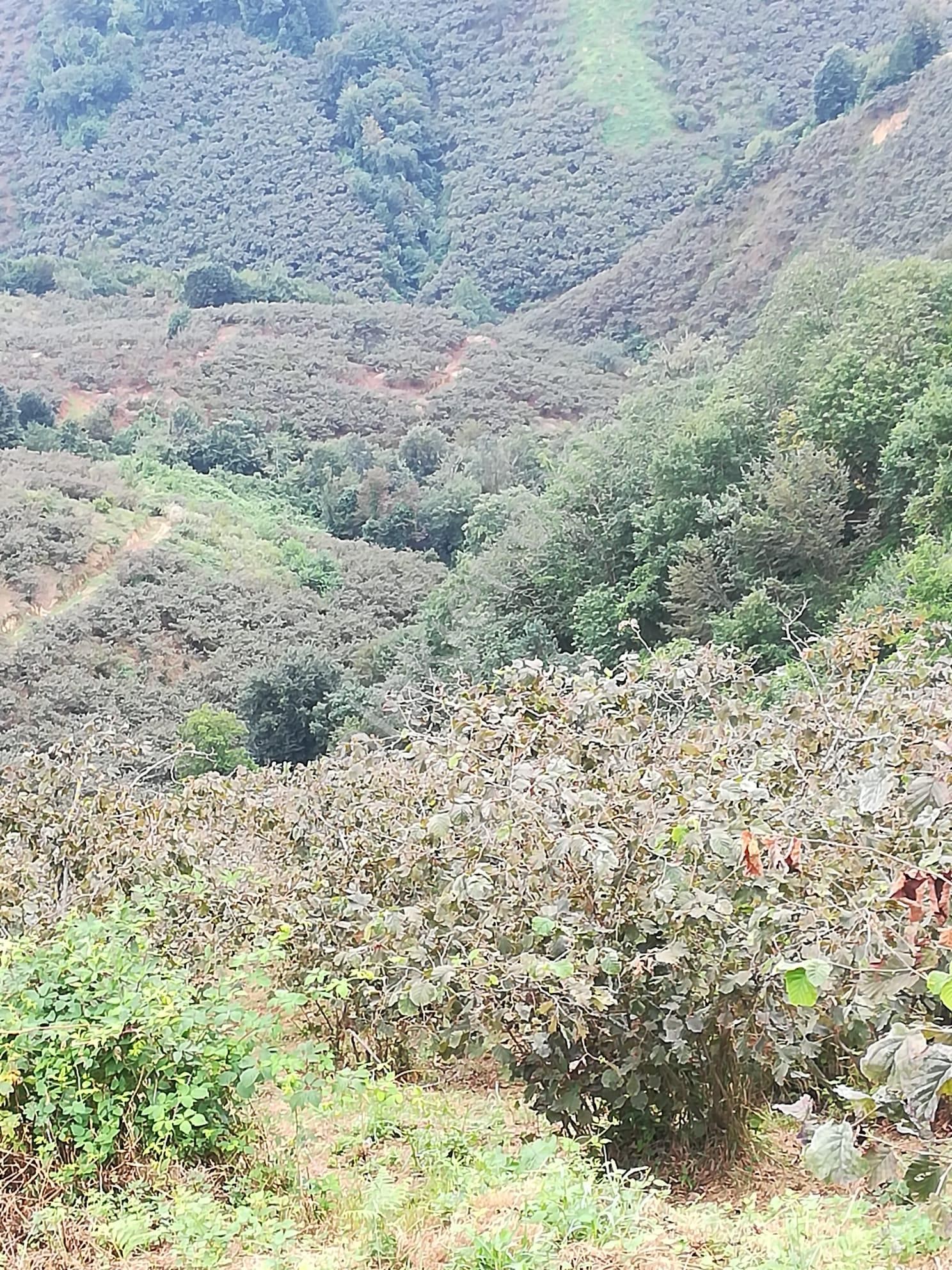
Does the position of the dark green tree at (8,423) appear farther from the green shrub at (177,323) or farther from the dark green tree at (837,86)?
the dark green tree at (837,86)

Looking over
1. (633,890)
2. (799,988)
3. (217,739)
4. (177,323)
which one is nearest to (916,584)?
(633,890)

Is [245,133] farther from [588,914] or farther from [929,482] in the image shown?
[588,914]

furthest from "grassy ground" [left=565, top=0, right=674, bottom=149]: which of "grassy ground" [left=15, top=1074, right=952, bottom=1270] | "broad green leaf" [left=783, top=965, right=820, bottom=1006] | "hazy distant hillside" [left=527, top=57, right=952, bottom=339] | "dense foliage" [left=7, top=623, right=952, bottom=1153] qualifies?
"broad green leaf" [left=783, top=965, right=820, bottom=1006]

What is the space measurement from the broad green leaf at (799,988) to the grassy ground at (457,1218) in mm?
993

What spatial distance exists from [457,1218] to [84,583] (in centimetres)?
2489

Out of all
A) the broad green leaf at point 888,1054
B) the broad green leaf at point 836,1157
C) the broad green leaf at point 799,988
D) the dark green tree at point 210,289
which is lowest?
the broad green leaf at point 836,1157

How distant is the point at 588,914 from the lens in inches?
120

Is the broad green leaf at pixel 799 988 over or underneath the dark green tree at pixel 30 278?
underneath

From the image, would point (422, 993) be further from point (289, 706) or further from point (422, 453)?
point (422, 453)

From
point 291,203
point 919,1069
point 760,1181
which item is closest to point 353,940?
point 760,1181

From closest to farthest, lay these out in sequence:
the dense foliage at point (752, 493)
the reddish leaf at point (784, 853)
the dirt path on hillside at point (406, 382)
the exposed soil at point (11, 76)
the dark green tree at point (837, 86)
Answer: the reddish leaf at point (784, 853), the dense foliage at point (752, 493), the dirt path on hillside at point (406, 382), the dark green tree at point (837, 86), the exposed soil at point (11, 76)

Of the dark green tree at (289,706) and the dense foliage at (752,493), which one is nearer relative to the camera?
the dense foliage at (752,493)

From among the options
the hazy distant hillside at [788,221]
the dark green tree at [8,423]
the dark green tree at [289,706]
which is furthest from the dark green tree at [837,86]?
the dark green tree at [289,706]

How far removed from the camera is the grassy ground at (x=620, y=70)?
69.1 metres
